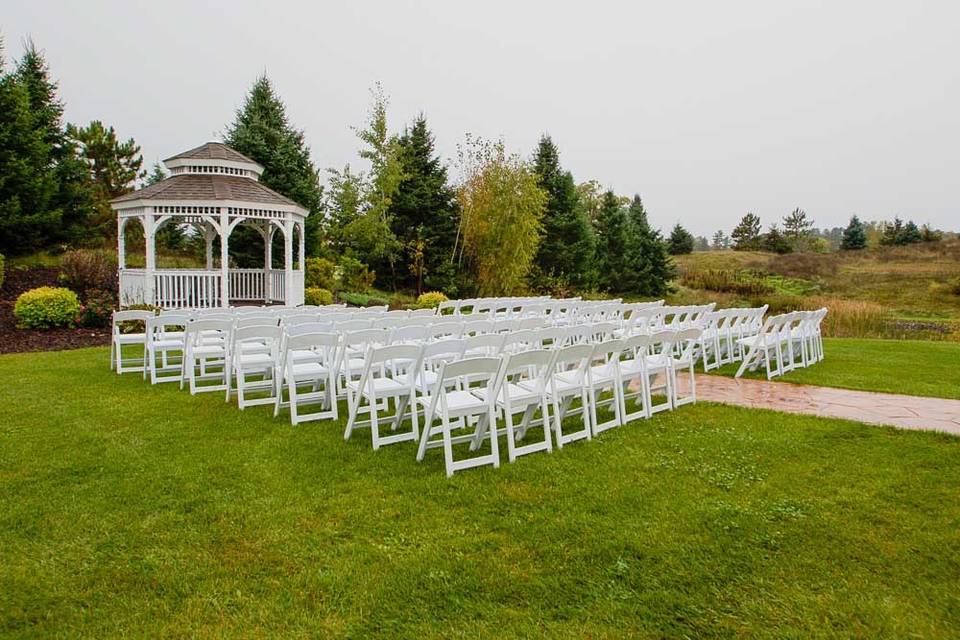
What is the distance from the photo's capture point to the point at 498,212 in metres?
19.8

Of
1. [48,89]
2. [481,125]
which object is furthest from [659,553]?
[48,89]

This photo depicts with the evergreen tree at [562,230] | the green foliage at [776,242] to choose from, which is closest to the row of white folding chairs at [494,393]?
the evergreen tree at [562,230]

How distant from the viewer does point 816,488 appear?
359 cm

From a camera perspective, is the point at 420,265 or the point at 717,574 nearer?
the point at 717,574

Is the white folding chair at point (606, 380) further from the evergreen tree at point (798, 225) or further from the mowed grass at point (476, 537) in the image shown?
the evergreen tree at point (798, 225)

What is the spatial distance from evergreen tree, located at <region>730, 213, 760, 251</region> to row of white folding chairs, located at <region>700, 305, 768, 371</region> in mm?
40108

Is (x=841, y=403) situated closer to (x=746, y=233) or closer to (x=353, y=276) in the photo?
(x=353, y=276)

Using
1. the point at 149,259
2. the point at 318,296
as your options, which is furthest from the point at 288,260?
the point at 149,259

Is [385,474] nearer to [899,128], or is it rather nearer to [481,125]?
[481,125]

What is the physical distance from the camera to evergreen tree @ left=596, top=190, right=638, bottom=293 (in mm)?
29531

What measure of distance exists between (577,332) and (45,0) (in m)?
17.4

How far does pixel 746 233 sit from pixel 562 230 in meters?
26.9

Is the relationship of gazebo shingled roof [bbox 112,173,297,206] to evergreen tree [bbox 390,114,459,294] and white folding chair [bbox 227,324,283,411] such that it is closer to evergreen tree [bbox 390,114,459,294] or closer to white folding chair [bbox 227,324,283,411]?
white folding chair [bbox 227,324,283,411]

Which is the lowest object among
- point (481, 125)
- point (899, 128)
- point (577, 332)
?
point (577, 332)
